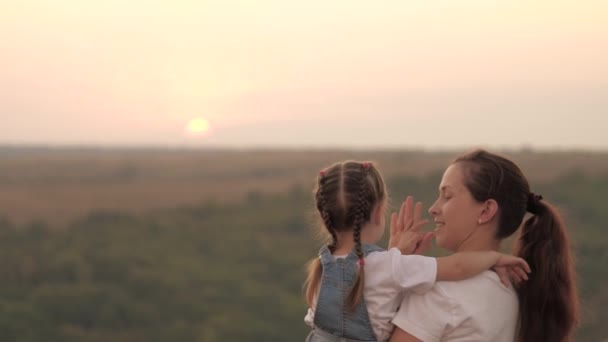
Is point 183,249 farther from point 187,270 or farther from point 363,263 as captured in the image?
point 363,263

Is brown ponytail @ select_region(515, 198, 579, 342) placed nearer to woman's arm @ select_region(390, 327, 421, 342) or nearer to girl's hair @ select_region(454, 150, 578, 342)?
girl's hair @ select_region(454, 150, 578, 342)

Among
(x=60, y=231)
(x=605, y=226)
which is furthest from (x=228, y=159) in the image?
(x=605, y=226)

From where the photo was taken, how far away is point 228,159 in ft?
224

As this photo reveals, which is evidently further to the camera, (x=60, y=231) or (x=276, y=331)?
(x=60, y=231)

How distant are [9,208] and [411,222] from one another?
1506 inches

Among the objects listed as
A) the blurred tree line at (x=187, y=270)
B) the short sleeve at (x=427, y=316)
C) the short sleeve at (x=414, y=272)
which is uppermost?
the short sleeve at (x=414, y=272)

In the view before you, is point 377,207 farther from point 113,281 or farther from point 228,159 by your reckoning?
point 228,159

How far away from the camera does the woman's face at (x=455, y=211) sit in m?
3.46

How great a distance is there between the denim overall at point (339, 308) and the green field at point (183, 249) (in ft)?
28.9

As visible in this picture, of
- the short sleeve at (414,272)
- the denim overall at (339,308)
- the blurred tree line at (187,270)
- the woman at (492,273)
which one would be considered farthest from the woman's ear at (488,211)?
the blurred tree line at (187,270)

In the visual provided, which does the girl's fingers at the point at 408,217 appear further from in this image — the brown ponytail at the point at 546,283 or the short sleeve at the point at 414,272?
the brown ponytail at the point at 546,283

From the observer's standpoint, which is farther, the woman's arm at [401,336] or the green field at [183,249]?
the green field at [183,249]

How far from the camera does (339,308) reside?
139 inches

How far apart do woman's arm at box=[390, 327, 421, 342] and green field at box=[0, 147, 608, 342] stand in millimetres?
9033
